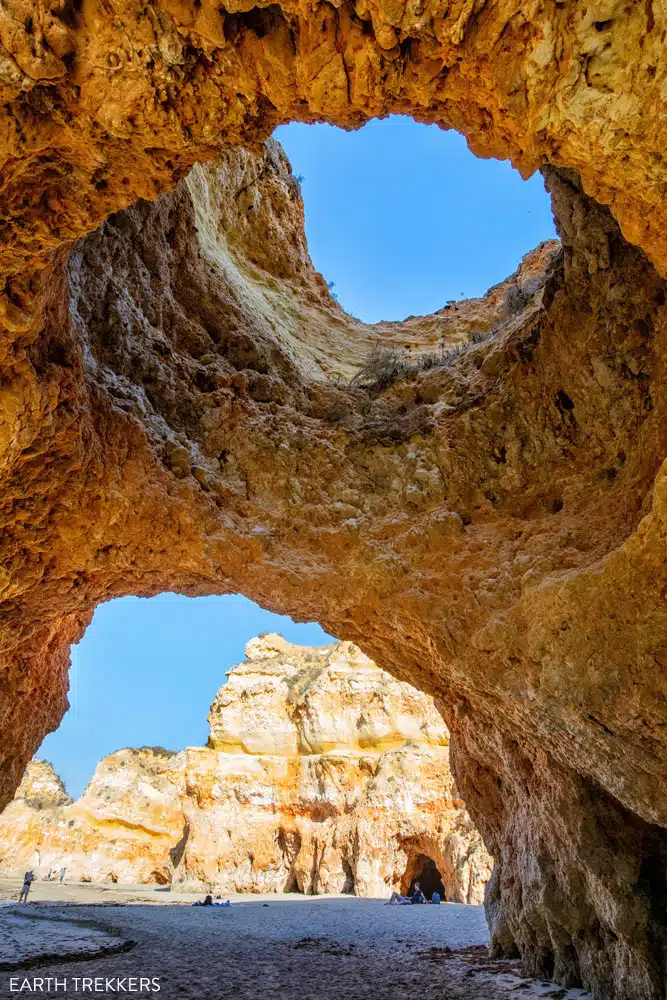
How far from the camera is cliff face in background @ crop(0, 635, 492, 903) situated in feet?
67.8

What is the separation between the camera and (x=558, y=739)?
16.5ft

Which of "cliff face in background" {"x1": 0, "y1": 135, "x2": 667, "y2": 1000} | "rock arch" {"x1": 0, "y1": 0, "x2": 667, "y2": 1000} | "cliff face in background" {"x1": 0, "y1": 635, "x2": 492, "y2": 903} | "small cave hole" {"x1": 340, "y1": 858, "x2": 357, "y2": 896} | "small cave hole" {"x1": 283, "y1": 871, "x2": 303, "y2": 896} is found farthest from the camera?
"small cave hole" {"x1": 283, "y1": 871, "x2": 303, "y2": 896}

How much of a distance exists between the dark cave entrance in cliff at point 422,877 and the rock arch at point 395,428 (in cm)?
1673

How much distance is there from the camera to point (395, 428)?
24.5 feet

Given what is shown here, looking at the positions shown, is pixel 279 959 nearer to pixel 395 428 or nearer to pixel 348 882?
pixel 395 428

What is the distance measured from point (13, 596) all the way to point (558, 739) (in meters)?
5.89

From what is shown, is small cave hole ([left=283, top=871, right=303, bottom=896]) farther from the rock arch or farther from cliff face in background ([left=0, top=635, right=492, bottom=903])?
the rock arch

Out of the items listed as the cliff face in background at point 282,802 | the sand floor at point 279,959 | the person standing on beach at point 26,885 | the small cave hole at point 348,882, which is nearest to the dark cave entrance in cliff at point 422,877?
the cliff face in background at point 282,802

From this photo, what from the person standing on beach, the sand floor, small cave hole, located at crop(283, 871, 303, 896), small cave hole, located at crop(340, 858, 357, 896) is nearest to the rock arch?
the sand floor

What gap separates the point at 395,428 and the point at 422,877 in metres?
22.9

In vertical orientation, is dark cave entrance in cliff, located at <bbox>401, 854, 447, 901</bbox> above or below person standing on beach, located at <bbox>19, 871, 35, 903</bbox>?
below

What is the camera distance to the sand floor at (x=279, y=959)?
5297 mm

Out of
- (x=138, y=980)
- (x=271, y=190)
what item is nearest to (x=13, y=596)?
(x=138, y=980)

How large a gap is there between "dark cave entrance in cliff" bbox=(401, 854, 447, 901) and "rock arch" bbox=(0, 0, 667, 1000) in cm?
1673
